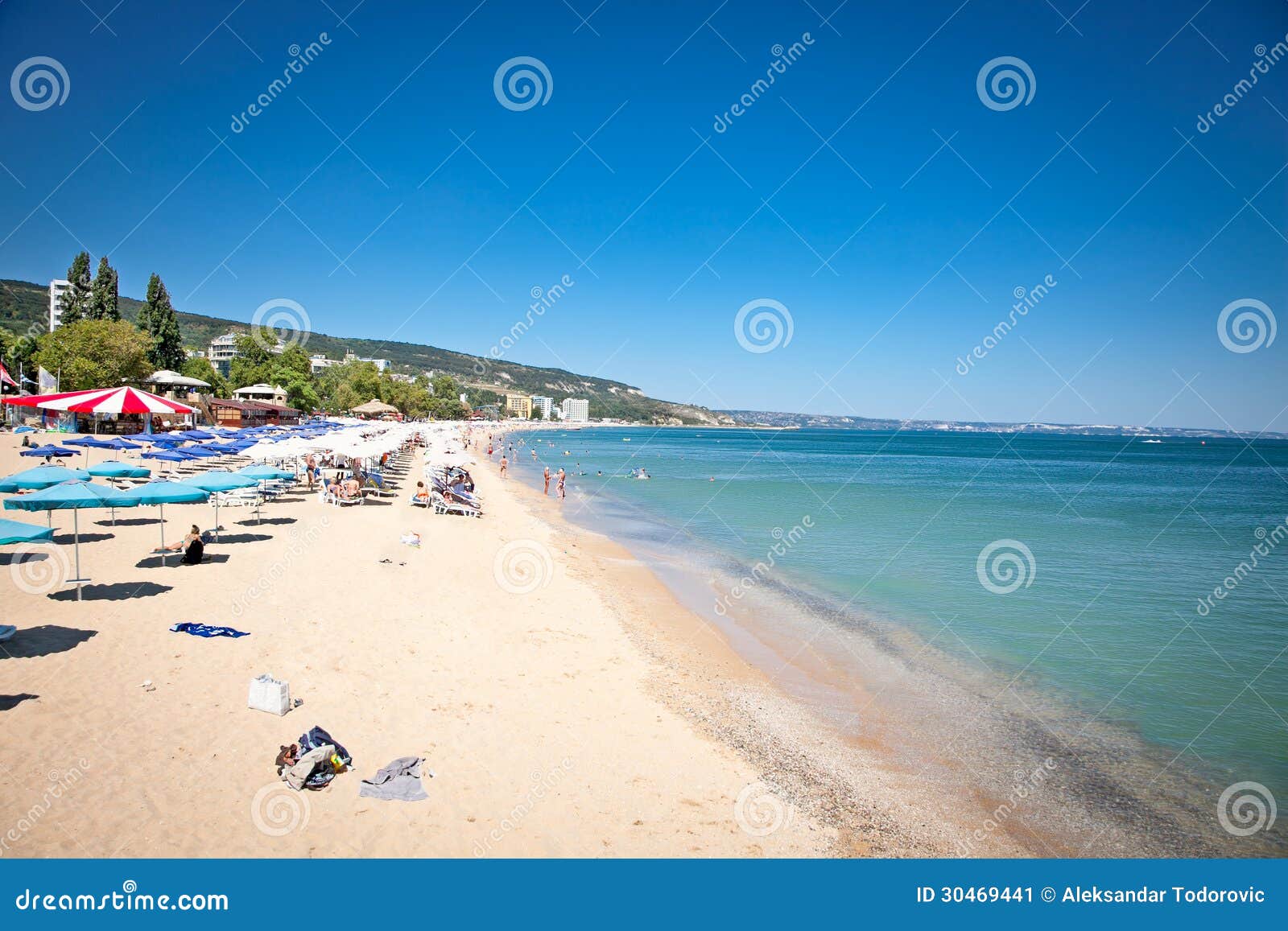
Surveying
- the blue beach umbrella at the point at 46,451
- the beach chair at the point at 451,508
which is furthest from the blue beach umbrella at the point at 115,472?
the blue beach umbrella at the point at 46,451

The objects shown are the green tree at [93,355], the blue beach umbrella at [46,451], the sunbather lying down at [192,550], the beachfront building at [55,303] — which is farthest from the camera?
the beachfront building at [55,303]

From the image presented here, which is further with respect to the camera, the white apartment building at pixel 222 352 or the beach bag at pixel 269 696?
the white apartment building at pixel 222 352

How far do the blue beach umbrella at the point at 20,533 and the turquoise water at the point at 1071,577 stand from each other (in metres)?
12.2

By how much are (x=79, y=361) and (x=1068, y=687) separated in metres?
45.0

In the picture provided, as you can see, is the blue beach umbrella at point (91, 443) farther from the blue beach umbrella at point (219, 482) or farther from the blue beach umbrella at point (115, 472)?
the blue beach umbrella at point (219, 482)

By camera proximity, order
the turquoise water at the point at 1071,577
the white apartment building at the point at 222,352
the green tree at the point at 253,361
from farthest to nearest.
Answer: the white apartment building at the point at 222,352
the green tree at the point at 253,361
the turquoise water at the point at 1071,577

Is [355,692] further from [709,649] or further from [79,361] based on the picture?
[79,361]

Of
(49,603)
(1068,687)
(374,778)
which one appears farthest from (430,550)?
(1068,687)

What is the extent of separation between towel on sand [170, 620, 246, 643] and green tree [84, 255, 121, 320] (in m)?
51.7

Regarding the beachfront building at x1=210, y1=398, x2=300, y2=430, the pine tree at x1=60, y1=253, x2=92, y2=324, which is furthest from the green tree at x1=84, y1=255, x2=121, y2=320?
the beachfront building at x1=210, y1=398, x2=300, y2=430

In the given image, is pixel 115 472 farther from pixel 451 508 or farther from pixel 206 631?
pixel 451 508

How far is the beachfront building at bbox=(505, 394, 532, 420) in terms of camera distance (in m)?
192

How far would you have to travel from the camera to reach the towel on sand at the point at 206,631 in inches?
309

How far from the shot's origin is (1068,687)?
9.55 metres
